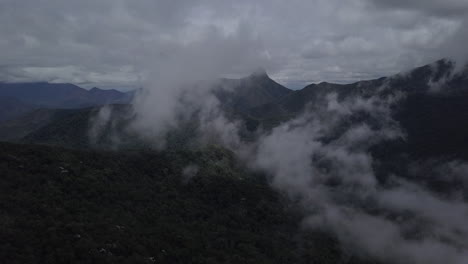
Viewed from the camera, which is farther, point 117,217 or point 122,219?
point 122,219

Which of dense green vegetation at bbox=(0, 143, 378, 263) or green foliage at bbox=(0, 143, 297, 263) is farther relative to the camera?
dense green vegetation at bbox=(0, 143, 378, 263)

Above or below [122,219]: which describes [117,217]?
above


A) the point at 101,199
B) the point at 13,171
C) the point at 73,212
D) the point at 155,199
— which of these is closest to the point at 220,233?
the point at 155,199

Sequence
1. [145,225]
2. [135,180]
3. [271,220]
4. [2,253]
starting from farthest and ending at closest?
[271,220] → [135,180] → [145,225] → [2,253]

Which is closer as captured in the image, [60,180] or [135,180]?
[60,180]

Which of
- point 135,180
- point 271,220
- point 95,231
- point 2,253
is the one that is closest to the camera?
point 2,253

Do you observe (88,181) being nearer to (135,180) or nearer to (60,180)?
(60,180)

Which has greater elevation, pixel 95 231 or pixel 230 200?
pixel 95 231

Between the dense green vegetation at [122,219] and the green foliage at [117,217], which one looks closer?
the green foliage at [117,217]
